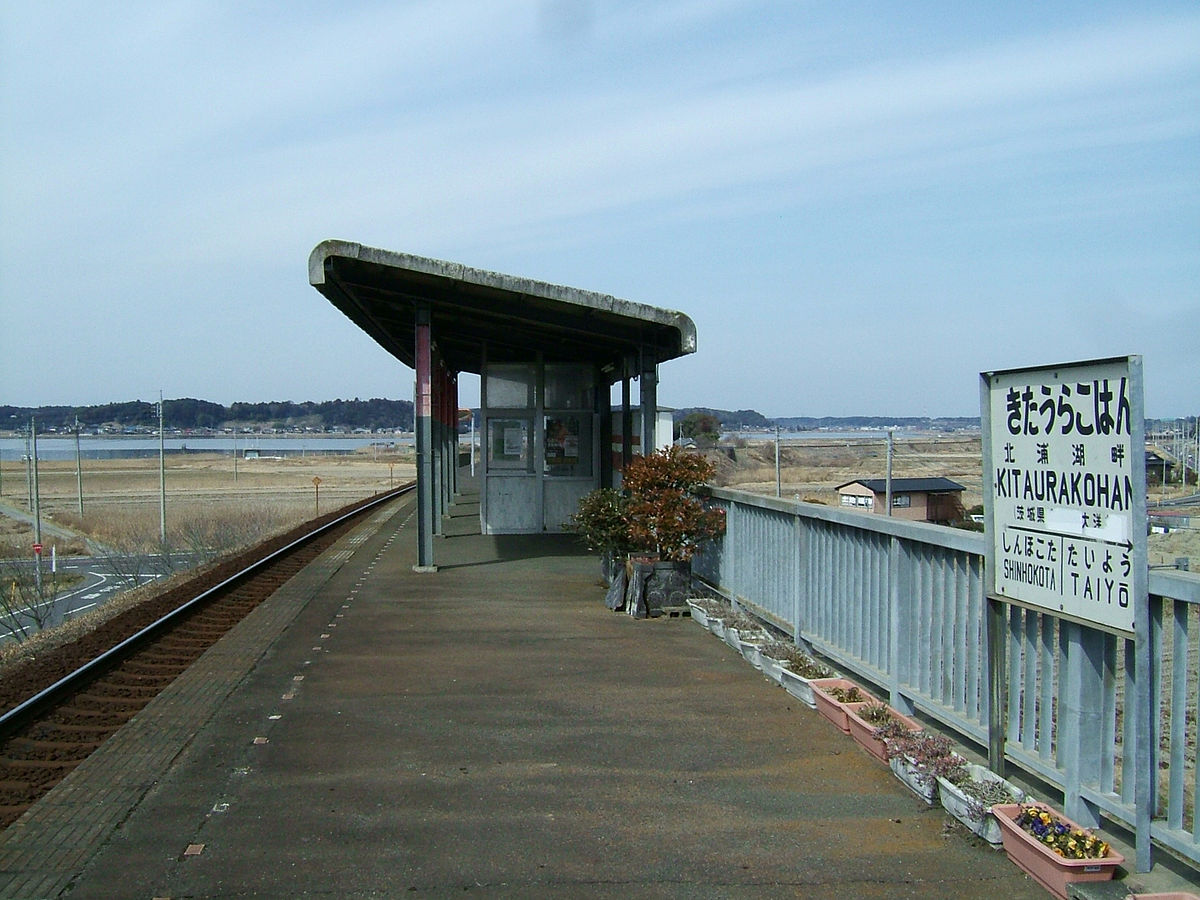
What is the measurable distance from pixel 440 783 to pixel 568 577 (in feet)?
25.7

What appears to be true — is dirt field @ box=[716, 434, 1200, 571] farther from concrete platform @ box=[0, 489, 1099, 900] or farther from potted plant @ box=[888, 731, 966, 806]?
potted plant @ box=[888, 731, 966, 806]

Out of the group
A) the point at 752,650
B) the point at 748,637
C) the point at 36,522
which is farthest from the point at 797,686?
the point at 36,522

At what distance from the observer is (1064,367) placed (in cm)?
431

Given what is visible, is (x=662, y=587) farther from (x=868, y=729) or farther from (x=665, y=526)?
(x=868, y=729)

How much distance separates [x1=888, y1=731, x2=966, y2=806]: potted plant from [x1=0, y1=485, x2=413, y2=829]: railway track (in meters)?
4.11

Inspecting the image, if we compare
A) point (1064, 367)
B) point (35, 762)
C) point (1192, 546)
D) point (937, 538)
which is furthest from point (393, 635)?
point (1192, 546)

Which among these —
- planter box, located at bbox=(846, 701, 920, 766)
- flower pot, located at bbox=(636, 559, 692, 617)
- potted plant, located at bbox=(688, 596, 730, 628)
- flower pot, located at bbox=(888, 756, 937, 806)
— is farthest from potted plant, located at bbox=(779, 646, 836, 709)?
flower pot, located at bbox=(636, 559, 692, 617)

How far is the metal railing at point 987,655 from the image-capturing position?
3887mm

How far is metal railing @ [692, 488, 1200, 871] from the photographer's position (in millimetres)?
3887

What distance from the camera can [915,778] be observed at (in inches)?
199

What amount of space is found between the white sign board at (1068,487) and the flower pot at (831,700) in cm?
170

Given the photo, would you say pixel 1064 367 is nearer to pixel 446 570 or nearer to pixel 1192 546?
pixel 446 570

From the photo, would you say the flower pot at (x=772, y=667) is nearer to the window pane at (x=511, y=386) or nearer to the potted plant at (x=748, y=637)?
the potted plant at (x=748, y=637)

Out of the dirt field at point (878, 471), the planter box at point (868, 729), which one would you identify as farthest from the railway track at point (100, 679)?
the dirt field at point (878, 471)
